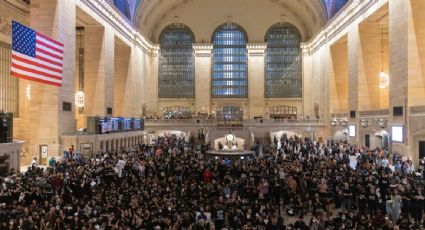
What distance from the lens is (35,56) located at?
760 inches

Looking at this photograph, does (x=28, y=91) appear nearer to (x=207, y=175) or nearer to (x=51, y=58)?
(x=51, y=58)

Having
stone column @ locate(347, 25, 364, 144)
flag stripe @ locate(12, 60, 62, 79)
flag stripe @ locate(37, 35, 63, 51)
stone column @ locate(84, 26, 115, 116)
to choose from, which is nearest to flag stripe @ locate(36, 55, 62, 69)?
flag stripe @ locate(12, 60, 62, 79)

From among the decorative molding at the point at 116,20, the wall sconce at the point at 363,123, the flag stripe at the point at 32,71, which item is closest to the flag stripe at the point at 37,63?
the flag stripe at the point at 32,71

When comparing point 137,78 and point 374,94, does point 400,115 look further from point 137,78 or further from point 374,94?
point 137,78

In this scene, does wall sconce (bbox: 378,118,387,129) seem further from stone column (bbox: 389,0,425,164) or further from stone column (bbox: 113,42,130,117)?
stone column (bbox: 113,42,130,117)

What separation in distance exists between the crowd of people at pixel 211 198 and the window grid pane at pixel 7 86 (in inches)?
521

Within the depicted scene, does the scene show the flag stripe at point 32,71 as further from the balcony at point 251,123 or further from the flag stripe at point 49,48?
the balcony at point 251,123

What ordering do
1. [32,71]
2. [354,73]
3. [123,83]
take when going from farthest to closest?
[123,83]
[354,73]
[32,71]

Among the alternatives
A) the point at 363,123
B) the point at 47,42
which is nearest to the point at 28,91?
the point at 47,42

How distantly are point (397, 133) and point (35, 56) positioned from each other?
20.0 meters

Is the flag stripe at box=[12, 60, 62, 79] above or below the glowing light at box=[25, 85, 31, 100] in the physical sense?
above

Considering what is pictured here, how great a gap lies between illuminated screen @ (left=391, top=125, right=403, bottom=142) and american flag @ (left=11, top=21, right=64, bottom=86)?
19.2 meters

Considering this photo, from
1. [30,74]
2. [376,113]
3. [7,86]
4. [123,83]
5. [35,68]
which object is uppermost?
[123,83]

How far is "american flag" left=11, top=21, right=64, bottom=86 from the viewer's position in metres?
17.8
